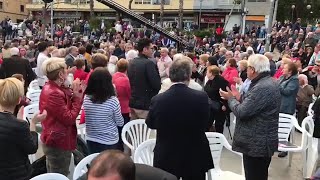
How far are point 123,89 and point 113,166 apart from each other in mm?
4118

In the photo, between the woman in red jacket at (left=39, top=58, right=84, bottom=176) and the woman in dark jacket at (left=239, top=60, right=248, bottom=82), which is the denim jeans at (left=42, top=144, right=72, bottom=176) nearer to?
the woman in red jacket at (left=39, top=58, right=84, bottom=176)

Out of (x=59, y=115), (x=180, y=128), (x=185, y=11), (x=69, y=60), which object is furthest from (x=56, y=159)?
(x=185, y=11)

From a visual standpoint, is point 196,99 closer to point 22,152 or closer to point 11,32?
point 22,152

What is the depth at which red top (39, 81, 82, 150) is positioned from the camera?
3930mm

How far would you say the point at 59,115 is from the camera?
395 centimetres

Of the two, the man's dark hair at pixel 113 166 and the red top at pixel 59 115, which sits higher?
the man's dark hair at pixel 113 166

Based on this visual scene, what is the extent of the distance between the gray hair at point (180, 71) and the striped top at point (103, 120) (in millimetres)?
1084

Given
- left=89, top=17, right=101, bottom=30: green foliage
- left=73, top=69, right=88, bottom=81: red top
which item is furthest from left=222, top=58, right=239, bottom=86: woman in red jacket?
left=89, top=17, right=101, bottom=30: green foliage

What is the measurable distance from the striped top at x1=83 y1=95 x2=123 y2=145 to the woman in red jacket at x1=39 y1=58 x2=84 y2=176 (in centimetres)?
37

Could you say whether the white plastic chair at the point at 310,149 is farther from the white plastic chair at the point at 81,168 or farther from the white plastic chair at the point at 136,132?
the white plastic chair at the point at 81,168

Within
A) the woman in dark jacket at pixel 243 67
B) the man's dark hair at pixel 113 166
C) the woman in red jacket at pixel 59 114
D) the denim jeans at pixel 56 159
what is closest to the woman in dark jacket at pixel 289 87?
the woman in dark jacket at pixel 243 67

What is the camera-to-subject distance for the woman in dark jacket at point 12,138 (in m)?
3.09

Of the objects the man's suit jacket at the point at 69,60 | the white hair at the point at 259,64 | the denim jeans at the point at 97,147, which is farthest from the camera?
the man's suit jacket at the point at 69,60

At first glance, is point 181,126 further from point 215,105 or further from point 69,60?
point 69,60
